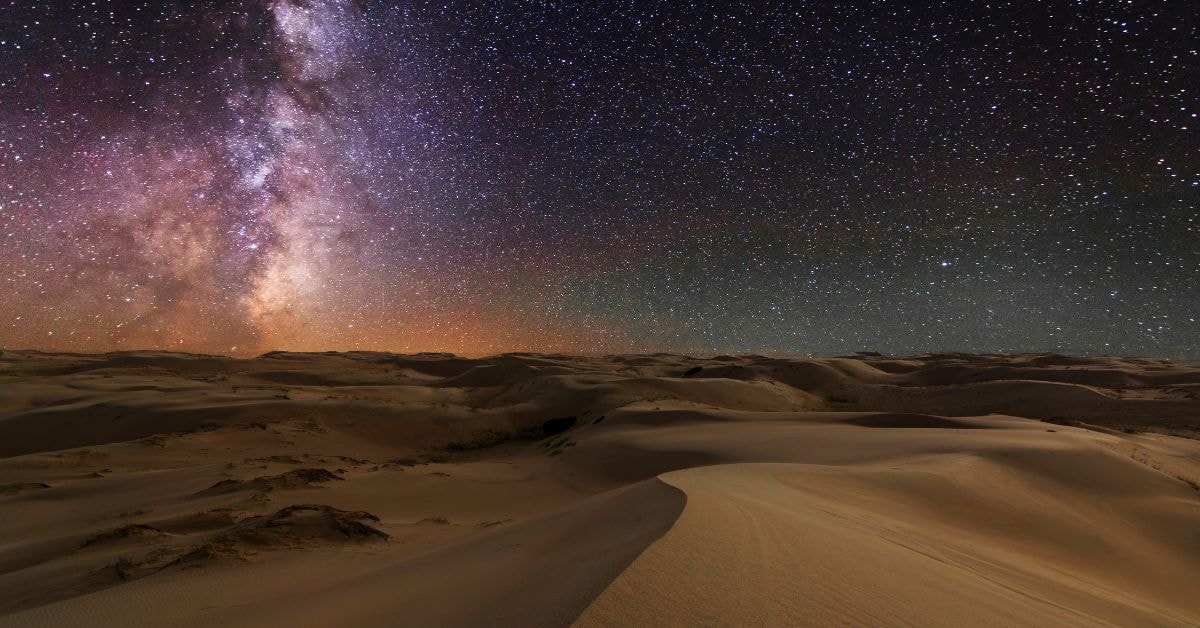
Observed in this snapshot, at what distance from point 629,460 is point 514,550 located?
6.59 m

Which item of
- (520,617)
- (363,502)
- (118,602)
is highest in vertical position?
(520,617)

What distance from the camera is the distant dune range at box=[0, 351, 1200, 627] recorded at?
91.4 inches

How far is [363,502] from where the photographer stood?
6.40 meters

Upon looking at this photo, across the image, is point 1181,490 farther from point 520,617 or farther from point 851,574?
point 520,617

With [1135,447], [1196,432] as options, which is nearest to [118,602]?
[1135,447]

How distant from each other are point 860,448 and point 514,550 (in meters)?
6.72

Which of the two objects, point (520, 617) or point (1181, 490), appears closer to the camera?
point (520, 617)

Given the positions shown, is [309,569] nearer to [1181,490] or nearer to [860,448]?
[860,448]

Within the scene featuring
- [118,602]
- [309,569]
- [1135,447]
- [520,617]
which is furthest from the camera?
[1135,447]

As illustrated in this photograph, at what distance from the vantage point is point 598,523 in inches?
137

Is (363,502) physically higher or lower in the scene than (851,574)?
lower

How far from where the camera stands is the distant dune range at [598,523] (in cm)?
232

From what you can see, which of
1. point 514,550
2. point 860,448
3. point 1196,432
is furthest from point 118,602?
point 1196,432

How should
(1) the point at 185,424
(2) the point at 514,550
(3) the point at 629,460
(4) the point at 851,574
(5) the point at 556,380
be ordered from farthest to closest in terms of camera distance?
1. (5) the point at 556,380
2. (1) the point at 185,424
3. (3) the point at 629,460
4. (2) the point at 514,550
5. (4) the point at 851,574
